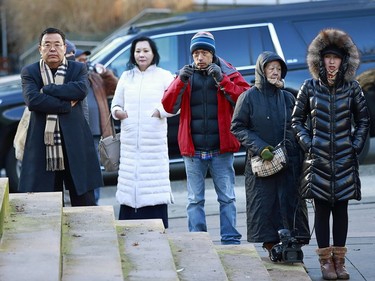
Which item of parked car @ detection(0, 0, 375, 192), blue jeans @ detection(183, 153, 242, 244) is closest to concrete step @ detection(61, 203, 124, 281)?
blue jeans @ detection(183, 153, 242, 244)

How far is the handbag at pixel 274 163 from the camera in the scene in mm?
8344

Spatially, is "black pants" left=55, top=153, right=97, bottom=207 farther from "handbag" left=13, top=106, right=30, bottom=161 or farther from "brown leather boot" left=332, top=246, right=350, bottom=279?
"brown leather boot" left=332, top=246, right=350, bottom=279

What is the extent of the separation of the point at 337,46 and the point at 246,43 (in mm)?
5480

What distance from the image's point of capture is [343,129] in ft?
26.5

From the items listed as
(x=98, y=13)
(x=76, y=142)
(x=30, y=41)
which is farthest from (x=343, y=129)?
(x=30, y=41)

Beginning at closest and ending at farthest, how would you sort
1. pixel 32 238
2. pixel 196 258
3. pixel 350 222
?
1. pixel 32 238
2. pixel 196 258
3. pixel 350 222

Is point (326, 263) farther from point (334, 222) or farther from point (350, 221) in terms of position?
point (350, 221)

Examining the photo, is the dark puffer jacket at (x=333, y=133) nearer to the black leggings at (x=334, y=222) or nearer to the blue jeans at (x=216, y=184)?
the black leggings at (x=334, y=222)

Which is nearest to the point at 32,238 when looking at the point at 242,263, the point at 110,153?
the point at 242,263

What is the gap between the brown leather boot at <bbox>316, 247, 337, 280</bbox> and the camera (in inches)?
318

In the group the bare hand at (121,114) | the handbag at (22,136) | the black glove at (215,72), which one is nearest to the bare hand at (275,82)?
the black glove at (215,72)

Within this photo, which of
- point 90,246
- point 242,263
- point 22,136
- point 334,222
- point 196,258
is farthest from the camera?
point 22,136

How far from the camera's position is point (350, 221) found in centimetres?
1041

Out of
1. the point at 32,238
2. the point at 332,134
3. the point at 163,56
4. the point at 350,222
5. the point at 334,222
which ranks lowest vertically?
the point at 350,222
